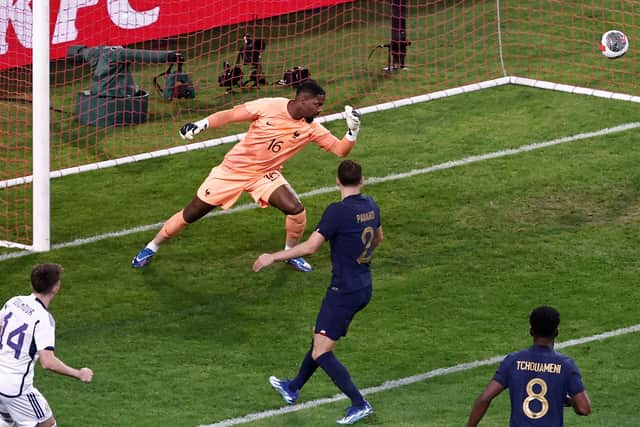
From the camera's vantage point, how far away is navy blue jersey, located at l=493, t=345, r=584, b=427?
853 centimetres

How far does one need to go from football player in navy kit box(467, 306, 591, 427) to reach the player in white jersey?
107 inches

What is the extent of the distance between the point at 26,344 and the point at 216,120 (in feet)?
14.3

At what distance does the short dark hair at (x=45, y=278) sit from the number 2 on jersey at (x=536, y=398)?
10.3 feet

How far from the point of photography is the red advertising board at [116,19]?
62.7ft

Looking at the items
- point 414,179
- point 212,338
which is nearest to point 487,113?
point 414,179

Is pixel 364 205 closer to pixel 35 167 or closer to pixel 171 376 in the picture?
pixel 171 376

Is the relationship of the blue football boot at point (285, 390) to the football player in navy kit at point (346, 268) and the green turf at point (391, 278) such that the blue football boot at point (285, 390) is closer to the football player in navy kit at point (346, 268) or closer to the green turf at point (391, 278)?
the green turf at point (391, 278)

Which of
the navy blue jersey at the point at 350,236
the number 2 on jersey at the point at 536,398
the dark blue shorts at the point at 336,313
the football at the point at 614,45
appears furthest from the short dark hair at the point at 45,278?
the football at the point at 614,45

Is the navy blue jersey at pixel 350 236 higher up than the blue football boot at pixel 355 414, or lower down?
higher up

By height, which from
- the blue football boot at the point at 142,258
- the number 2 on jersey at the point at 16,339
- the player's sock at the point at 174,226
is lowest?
the blue football boot at the point at 142,258

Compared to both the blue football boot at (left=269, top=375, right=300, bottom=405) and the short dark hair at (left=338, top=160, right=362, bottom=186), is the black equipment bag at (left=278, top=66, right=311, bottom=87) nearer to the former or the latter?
the blue football boot at (left=269, top=375, right=300, bottom=405)

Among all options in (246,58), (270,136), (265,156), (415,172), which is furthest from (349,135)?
(246,58)

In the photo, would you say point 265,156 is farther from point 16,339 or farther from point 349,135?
point 16,339

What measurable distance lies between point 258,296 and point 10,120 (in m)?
6.07
